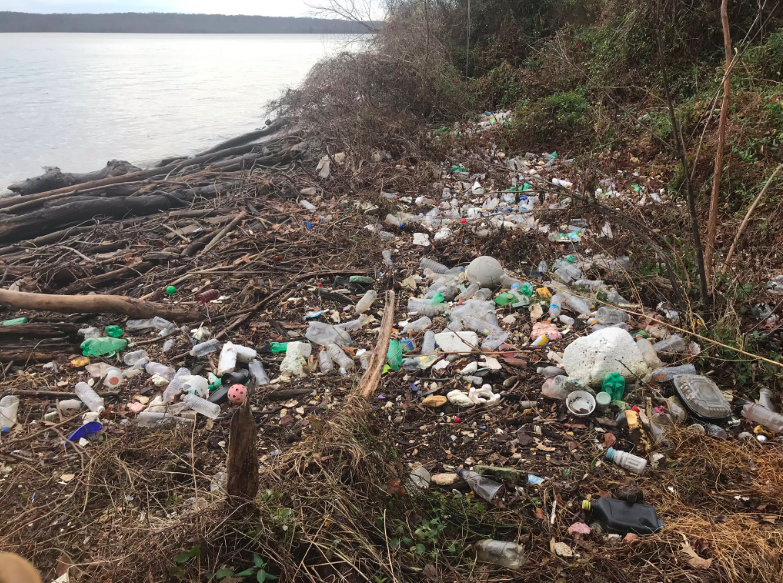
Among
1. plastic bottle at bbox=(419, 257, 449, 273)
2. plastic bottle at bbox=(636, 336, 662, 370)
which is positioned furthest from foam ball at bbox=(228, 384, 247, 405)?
plastic bottle at bbox=(419, 257, 449, 273)

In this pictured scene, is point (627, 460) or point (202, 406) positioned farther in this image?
point (202, 406)

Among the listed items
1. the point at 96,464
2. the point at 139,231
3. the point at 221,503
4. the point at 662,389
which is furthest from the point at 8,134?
the point at 662,389

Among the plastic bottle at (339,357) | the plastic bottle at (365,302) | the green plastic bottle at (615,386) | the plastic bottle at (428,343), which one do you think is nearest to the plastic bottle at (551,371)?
the green plastic bottle at (615,386)

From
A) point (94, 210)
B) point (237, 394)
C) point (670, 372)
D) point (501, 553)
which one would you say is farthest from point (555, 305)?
point (94, 210)

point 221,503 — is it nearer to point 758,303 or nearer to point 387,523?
point 387,523

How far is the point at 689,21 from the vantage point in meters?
5.66

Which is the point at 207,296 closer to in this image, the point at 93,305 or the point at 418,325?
the point at 93,305

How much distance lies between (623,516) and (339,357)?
1.70 meters

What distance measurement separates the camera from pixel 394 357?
2.83 metres

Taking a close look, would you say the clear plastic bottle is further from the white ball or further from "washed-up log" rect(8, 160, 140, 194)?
"washed-up log" rect(8, 160, 140, 194)

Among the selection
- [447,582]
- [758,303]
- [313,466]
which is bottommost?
[447,582]

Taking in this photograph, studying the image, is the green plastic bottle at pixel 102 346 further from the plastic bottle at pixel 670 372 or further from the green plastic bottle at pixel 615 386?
the plastic bottle at pixel 670 372

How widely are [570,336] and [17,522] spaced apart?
276 cm

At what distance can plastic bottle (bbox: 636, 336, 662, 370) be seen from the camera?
7.97ft
